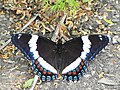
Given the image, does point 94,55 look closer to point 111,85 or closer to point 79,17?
point 111,85

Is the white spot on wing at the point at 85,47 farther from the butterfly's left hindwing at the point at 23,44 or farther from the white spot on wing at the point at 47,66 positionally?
the butterfly's left hindwing at the point at 23,44

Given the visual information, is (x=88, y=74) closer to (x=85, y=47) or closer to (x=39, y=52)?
(x=85, y=47)

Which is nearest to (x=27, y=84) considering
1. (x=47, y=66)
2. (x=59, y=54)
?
(x=47, y=66)

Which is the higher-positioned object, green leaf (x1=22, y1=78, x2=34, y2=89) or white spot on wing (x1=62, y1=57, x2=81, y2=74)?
white spot on wing (x1=62, y1=57, x2=81, y2=74)

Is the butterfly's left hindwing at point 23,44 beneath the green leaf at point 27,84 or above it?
above

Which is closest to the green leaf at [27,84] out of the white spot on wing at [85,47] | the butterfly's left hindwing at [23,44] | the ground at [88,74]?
the ground at [88,74]

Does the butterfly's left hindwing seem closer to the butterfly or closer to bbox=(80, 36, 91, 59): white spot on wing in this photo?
the butterfly

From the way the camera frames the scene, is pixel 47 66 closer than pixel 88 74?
Yes

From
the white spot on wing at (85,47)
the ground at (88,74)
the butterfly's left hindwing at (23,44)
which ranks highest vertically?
the butterfly's left hindwing at (23,44)

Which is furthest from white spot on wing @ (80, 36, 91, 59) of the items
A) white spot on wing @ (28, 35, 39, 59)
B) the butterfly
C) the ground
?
white spot on wing @ (28, 35, 39, 59)
